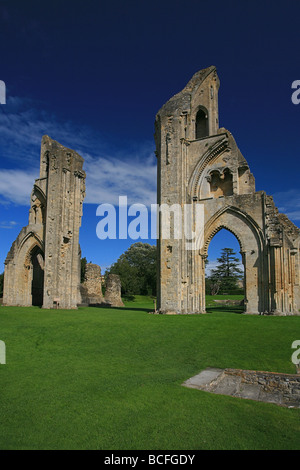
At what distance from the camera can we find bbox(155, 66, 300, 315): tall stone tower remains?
15.6 metres

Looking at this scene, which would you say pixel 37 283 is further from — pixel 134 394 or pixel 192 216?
pixel 134 394

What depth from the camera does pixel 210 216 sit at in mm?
17531

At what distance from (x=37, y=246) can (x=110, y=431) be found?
20526 mm

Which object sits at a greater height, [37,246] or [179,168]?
[179,168]

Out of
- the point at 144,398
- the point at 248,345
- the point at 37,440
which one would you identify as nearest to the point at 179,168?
the point at 248,345

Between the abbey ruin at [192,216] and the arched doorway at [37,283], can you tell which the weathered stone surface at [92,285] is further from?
the abbey ruin at [192,216]

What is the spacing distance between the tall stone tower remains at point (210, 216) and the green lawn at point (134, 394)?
22.6 feet

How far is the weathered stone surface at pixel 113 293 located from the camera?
26567 millimetres

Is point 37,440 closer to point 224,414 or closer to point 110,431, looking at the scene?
point 110,431

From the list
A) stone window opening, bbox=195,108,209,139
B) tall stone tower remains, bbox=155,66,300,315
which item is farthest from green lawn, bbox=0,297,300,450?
stone window opening, bbox=195,108,209,139

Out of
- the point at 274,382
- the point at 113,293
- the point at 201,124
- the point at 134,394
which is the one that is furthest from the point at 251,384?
the point at 113,293

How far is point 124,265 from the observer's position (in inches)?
1907

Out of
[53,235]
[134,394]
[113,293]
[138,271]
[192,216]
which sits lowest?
[134,394]

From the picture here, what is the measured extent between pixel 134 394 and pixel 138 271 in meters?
47.2
